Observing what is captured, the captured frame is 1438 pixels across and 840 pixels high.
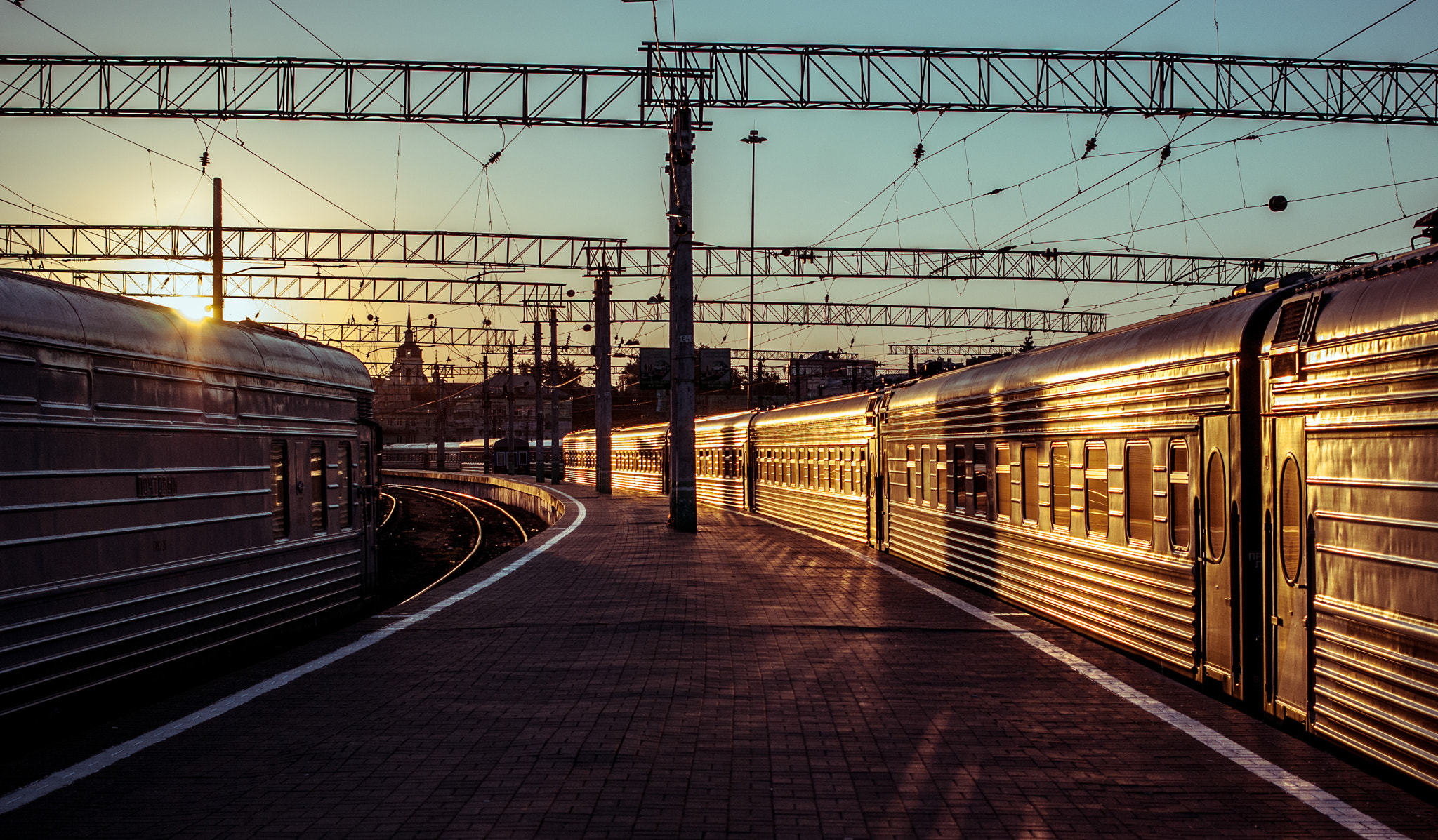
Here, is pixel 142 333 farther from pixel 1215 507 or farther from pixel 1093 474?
pixel 1093 474

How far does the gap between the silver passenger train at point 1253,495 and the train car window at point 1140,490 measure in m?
0.02

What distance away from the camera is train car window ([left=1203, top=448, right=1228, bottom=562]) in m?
8.63

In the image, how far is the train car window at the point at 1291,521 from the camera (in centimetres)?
767

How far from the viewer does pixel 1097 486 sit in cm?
1148

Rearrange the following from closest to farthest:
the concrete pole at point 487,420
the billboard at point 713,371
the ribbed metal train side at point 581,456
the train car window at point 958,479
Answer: the train car window at point 958,479 → the billboard at point 713,371 → the ribbed metal train side at point 581,456 → the concrete pole at point 487,420

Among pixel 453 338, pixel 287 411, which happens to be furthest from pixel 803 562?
pixel 453 338

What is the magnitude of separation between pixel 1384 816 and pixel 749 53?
1897cm

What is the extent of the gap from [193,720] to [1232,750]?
6.62m

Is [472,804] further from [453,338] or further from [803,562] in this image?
[453,338]

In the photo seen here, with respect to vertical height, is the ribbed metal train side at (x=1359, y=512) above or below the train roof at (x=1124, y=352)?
below

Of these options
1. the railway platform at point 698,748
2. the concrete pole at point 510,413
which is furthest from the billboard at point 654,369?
the concrete pole at point 510,413

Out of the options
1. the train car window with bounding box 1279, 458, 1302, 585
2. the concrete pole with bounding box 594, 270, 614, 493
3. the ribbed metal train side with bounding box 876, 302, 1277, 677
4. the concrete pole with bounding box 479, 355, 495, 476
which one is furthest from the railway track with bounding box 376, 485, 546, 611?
the concrete pole with bounding box 479, 355, 495, 476

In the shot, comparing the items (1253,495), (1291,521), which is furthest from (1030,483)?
(1291,521)

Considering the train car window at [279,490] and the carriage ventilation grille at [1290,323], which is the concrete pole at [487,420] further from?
the carriage ventilation grille at [1290,323]
